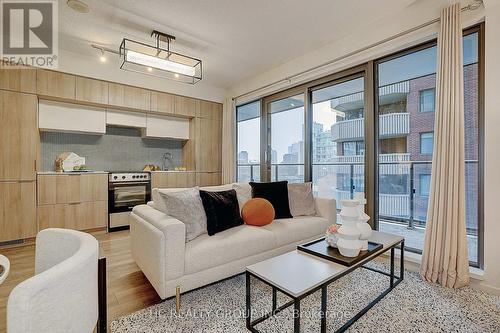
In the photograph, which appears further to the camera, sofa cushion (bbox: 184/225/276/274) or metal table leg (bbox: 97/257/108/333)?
sofa cushion (bbox: 184/225/276/274)

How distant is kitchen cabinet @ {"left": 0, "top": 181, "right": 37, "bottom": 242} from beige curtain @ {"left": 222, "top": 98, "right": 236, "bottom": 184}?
2.99m

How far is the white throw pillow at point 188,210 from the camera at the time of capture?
6.77 feet

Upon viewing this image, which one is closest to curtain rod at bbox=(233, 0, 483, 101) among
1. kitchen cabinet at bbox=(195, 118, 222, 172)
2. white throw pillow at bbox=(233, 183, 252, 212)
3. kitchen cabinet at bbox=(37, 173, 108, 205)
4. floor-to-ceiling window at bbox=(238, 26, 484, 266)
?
floor-to-ceiling window at bbox=(238, 26, 484, 266)

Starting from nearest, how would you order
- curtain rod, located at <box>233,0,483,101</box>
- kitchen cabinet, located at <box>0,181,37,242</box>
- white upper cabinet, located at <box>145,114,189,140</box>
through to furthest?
curtain rod, located at <box>233,0,483,101</box> → kitchen cabinet, located at <box>0,181,37,242</box> → white upper cabinet, located at <box>145,114,189,140</box>

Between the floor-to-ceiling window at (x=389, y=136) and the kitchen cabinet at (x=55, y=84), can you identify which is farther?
the kitchen cabinet at (x=55, y=84)

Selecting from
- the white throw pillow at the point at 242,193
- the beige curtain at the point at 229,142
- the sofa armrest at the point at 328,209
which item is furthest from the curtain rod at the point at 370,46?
the white throw pillow at the point at 242,193

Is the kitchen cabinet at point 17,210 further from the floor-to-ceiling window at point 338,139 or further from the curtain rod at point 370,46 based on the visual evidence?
the floor-to-ceiling window at point 338,139

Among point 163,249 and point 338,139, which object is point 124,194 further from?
point 338,139

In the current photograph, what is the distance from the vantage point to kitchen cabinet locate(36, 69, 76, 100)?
10.9 feet

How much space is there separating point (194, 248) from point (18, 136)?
10.2 ft

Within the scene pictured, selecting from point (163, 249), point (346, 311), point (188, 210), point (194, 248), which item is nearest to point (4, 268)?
point (163, 249)

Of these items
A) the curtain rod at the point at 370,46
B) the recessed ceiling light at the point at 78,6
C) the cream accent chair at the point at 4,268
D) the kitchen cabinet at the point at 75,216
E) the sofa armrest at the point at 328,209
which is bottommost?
the kitchen cabinet at the point at 75,216

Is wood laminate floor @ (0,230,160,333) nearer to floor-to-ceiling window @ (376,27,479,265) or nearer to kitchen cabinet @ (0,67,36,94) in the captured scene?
kitchen cabinet @ (0,67,36,94)

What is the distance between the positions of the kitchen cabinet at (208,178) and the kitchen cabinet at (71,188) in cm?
163
